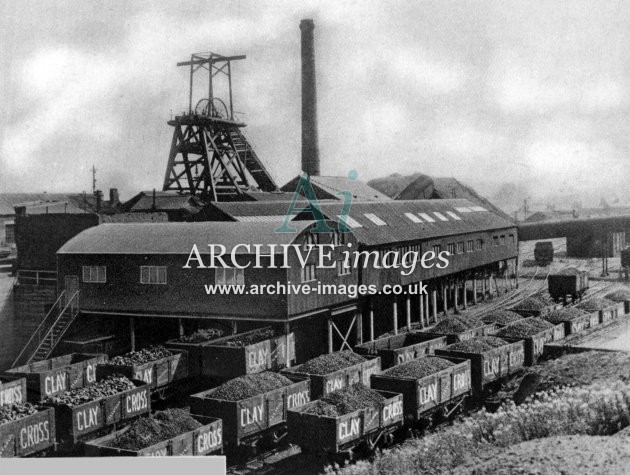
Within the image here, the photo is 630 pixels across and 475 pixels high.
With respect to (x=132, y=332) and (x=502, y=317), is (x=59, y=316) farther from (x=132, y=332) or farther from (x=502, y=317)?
(x=502, y=317)

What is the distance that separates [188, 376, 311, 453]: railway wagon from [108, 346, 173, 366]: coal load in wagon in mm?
4600

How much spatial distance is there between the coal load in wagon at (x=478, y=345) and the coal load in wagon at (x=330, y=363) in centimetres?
279

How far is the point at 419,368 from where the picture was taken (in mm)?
17219

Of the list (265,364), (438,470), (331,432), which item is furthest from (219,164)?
(438,470)

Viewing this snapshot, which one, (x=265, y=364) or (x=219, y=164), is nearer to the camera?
(x=265, y=364)

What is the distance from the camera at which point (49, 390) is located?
1836 centimetres

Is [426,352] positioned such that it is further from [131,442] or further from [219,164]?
[219,164]

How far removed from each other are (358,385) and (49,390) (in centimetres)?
872

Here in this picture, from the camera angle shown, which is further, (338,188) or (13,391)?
(338,188)

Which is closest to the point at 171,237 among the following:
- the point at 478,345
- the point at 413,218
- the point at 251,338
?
the point at 251,338

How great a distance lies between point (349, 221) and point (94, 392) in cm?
1328

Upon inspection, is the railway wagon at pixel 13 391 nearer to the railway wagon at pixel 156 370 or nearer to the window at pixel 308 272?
the railway wagon at pixel 156 370

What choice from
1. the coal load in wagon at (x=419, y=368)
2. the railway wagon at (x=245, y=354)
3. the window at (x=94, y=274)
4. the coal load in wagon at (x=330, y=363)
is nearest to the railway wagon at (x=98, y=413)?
the railway wagon at (x=245, y=354)

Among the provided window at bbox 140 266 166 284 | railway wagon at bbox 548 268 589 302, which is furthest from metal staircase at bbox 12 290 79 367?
railway wagon at bbox 548 268 589 302
